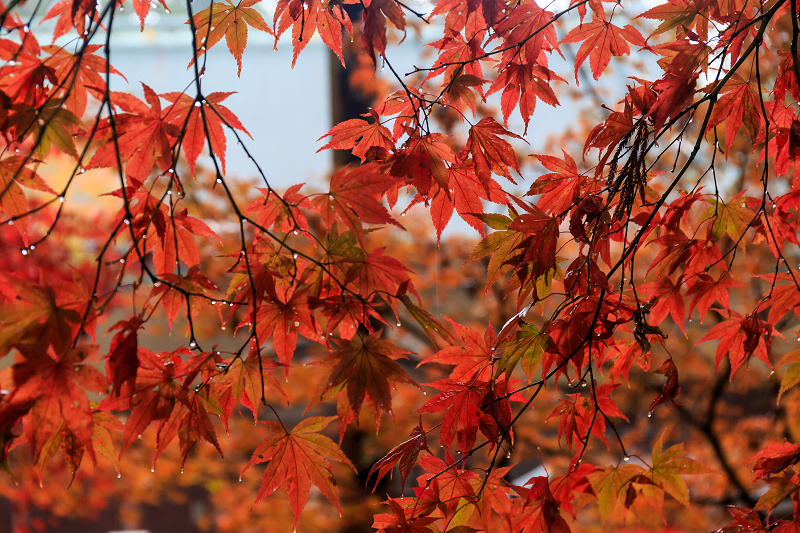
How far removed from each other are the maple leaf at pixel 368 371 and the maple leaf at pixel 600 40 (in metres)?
0.64

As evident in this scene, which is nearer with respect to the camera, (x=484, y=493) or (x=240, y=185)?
(x=484, y=493)

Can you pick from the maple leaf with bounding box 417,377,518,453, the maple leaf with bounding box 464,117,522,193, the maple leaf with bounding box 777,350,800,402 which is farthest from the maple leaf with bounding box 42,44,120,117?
the maple leaf with bounding box 777,350,800,402

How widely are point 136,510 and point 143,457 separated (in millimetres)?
2893

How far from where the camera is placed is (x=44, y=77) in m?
0.98

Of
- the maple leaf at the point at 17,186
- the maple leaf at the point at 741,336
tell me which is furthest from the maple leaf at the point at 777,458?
the maple leaf at the point at 17,186

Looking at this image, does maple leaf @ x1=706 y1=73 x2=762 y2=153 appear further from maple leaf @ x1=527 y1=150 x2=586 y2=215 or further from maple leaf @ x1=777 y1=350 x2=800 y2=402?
maple leaf @ x1=777 y1=350 x2=800 y2=402

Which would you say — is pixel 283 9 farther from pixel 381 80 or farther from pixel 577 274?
pixel 381 80

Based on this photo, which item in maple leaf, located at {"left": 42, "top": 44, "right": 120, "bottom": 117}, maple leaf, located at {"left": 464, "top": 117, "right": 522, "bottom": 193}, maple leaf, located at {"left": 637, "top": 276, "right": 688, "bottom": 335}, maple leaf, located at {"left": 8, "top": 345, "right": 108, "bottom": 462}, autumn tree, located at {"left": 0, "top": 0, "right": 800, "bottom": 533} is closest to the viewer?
maple leaf, located at {"left": 8, "top": 345, "right": 108, "bottom": 462}

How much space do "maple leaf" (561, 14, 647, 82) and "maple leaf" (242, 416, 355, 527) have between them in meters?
0.78

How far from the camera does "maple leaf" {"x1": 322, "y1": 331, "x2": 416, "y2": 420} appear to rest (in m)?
0.90

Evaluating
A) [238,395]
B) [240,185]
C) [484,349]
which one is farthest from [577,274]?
[240,185]

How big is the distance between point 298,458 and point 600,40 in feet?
3.08

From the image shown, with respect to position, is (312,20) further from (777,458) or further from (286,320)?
(777,458)

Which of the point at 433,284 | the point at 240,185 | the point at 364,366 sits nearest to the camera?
the point at 364,366
